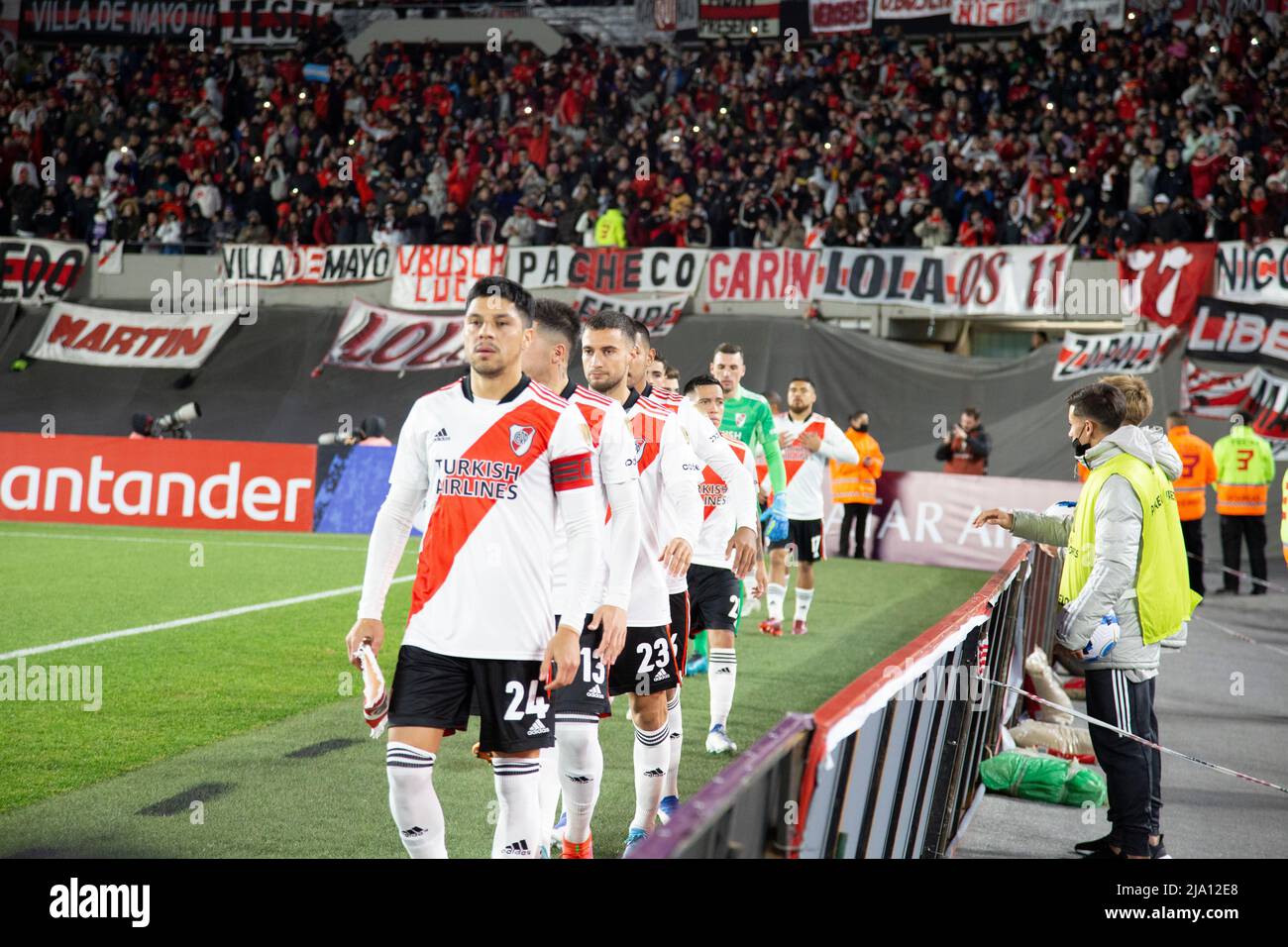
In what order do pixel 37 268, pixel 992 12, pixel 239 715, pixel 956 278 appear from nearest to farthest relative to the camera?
pixel 239 715 < pixel 956 278 < pixel 37 268 < pixel 992 12

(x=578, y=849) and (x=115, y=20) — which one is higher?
(x=115, y=20)

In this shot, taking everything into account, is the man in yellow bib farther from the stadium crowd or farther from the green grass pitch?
the stadium crowd

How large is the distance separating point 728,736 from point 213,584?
6914mm

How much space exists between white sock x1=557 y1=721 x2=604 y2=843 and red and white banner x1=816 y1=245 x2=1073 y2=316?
673 inches

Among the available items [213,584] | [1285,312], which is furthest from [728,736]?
[1285,312]

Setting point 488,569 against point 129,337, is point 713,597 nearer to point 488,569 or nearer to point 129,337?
point 488,569

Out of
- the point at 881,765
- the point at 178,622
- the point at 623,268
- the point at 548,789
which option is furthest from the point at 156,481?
the point at 881,765

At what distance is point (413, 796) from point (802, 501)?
28.2 feet

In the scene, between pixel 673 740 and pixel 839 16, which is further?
pixel 839 16

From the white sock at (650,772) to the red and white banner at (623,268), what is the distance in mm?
17915

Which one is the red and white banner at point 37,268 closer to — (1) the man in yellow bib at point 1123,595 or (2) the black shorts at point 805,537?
(2) the black shorts at point 805,537

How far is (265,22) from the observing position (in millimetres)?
33812

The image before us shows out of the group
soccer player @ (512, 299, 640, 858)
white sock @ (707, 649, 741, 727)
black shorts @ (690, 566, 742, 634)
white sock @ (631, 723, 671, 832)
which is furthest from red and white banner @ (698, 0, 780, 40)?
white sock @ (631, 723, 671, 832)
